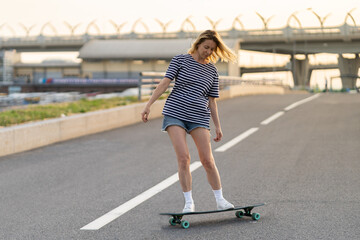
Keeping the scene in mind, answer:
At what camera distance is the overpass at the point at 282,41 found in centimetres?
10025

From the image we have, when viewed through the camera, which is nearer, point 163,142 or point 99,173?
point 99,173

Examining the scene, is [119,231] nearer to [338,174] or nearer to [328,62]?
[338,174]

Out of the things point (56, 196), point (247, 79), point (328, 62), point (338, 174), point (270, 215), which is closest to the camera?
point (270, 215)

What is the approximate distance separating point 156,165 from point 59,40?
122 m

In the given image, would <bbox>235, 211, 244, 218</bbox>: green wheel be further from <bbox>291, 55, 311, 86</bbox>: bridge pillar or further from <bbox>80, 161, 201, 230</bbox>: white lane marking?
<bbox>291, 55, 311, 86</bbox>: bridge pillar

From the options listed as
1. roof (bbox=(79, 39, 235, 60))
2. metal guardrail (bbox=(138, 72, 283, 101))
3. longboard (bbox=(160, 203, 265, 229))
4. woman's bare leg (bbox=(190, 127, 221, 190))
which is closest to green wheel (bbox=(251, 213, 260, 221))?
longboard (bbox=(160, 203, 265, 229))

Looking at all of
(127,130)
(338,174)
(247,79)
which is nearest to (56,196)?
(338,174)

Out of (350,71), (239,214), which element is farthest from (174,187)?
(350,71)

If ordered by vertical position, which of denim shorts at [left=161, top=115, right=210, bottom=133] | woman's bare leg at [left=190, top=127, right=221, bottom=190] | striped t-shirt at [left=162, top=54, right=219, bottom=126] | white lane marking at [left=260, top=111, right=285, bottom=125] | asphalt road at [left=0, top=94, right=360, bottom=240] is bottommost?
white lane marking at [left=260, top=111, right=285, bottom=125]

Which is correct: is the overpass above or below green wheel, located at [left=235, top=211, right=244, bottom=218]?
below

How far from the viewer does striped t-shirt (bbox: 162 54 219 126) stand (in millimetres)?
6098

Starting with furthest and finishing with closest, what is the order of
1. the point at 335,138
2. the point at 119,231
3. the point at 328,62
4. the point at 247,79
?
the point at 328,62
the point at 247,79
the point at 335,138
the point at 119,231

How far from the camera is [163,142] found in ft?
45.6

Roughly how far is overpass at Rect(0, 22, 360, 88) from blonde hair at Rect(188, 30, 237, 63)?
8178 cm
